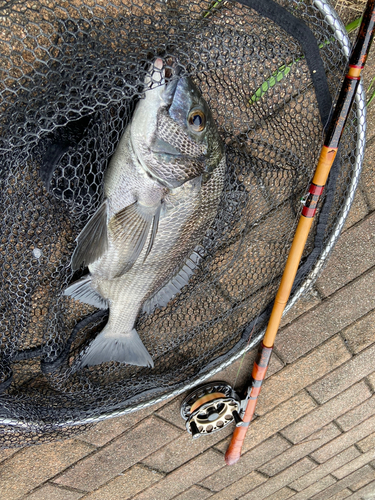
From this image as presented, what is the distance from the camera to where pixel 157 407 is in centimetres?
246

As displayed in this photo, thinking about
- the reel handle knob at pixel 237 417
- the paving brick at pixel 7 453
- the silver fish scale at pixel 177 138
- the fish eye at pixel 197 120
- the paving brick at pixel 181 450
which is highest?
the fish eye at pixel 197 120

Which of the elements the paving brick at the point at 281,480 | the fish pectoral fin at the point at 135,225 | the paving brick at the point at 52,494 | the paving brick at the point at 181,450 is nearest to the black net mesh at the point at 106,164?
the fish pectoral fin at the point at 135,225

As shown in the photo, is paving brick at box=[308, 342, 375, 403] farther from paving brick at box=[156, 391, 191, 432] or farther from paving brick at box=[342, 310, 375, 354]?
paving brick at box=[156, 391, 191, 432]

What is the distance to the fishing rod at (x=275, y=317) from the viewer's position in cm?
132

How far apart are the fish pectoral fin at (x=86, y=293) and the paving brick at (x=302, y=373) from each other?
1.55m

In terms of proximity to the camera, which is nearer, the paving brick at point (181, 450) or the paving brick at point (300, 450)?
the paving brick at point (181, 450)

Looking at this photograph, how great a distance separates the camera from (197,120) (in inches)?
51.0

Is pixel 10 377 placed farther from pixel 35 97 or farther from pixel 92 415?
pixel 35 97

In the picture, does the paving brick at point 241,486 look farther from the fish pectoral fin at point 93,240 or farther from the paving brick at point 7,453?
the fish pectoral fin at point 93,240

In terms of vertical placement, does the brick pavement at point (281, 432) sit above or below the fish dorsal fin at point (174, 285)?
below

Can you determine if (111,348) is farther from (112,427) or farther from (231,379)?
(231,379)

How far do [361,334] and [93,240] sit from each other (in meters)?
2.10

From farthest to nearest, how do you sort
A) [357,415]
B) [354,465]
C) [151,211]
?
1. [354,465]
2. [357,415]
3. [151,211]

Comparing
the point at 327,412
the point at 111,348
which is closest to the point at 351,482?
the point at 327,412
